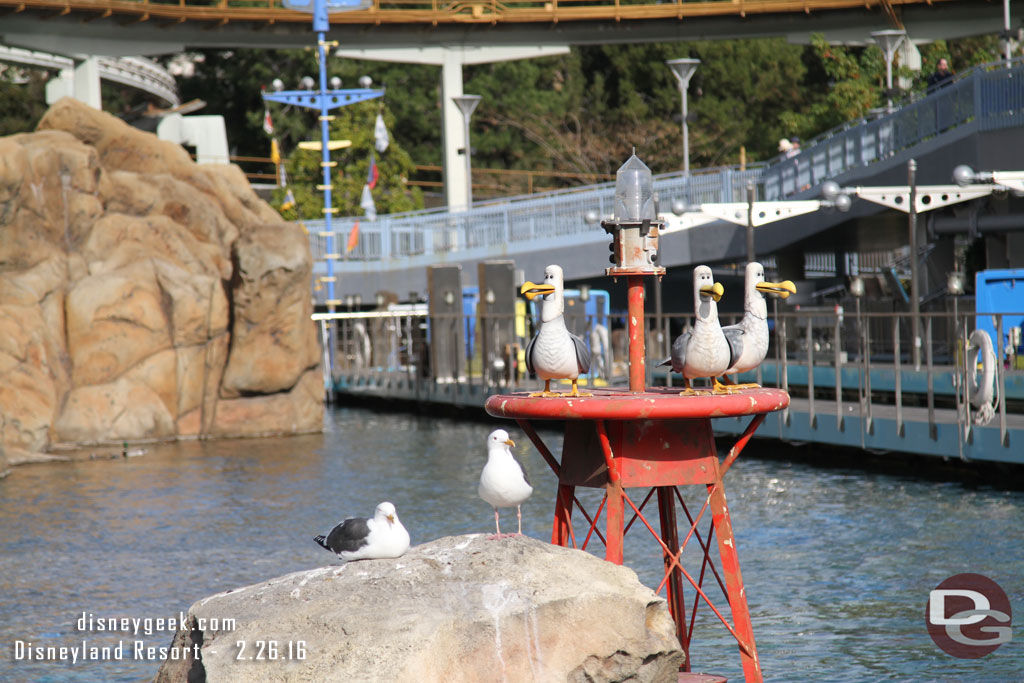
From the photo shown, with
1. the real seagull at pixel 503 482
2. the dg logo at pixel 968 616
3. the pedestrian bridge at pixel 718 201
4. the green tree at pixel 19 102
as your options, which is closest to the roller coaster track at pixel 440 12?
the pedestrian bridge at pixel 718 201

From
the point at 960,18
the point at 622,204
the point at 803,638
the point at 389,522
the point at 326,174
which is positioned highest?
the point at 960,18

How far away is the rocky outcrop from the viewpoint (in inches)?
764

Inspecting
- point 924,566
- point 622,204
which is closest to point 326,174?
point 924,566

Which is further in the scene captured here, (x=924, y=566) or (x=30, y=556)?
(x=30, y=556)

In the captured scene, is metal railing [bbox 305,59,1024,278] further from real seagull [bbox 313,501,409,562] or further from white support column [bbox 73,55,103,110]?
real seagull [bbox 313,501,409,562]

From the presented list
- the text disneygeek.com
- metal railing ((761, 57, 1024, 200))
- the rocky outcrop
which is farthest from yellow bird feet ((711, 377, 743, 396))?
metal railing ((761, 57, 1024, 200))

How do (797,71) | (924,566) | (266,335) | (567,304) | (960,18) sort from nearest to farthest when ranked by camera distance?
(924,566)
(266,335)
(567,304)
(960,18)
(797,71)

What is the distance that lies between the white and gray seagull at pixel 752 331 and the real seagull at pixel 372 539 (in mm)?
1598

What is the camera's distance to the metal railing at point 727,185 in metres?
21.2

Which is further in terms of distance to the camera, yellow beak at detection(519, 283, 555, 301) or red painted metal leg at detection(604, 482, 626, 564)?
yellow beak at detection(519, 283, 555, 301)

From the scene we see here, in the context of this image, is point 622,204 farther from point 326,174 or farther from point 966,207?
point 326,174

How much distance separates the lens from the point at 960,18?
37.7m

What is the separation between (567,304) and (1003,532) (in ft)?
46.7

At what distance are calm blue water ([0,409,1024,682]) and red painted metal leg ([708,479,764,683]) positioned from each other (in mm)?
1590
